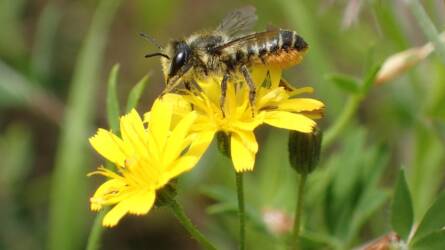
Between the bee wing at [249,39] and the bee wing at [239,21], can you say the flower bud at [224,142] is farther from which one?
the bee wing at [239,21]

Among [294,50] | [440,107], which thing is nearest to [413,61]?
[440,107]

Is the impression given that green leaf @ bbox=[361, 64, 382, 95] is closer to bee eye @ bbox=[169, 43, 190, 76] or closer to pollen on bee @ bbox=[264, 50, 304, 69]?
pollen on bee @ bbox=[264, 50, 304, 69]

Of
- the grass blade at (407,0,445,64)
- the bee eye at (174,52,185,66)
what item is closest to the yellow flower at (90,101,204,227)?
the bee eye at (174,52,185,66)

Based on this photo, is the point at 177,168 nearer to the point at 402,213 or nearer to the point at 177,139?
the point at 177,139

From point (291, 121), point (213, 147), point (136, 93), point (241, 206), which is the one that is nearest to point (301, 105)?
point (291, 121)

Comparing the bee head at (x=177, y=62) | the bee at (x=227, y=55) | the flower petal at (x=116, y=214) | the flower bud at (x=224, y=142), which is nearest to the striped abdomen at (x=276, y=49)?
the bee at (x=227, y=55)
